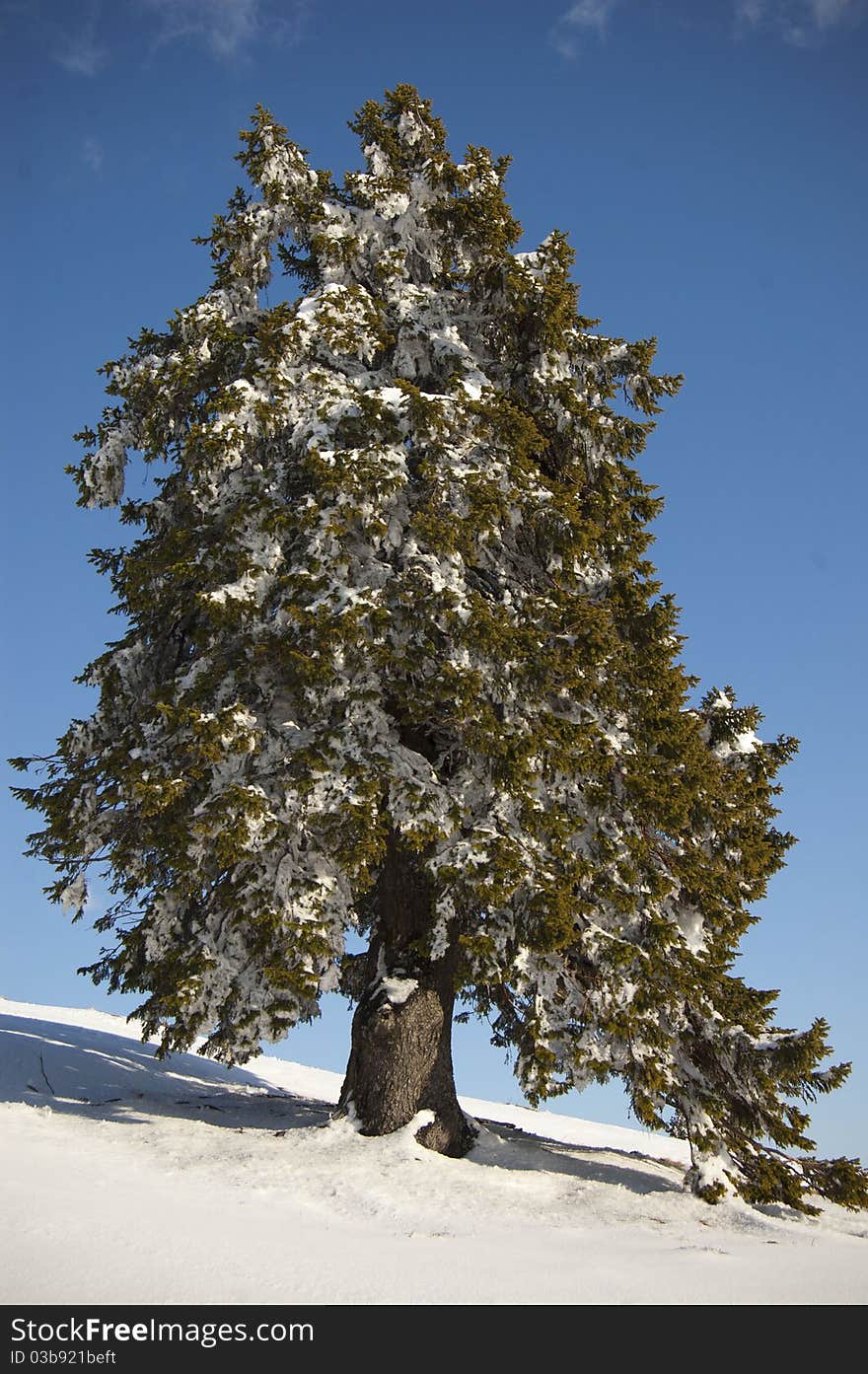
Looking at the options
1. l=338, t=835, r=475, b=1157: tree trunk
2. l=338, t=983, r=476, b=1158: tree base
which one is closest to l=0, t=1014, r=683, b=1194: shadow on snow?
l=338, t=983, r=476, b=1158: tree base

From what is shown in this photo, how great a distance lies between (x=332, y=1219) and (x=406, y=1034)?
3.10 meters

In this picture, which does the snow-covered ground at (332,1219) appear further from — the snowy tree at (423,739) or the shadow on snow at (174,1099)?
the snowy tree at (423,739)

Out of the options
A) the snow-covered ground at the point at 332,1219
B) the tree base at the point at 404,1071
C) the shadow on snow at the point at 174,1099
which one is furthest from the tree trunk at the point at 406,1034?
the shadow on snow at the point at 174,1099

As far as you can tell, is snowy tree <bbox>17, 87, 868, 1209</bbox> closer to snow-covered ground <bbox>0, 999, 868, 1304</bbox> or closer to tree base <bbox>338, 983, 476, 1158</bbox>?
tree base <bbox>338, 983, 476, 1158</bbox>

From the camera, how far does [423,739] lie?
11.2 m

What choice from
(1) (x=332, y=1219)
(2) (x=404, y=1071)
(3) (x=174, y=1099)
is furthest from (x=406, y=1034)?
(3) (x=174, y=1099)

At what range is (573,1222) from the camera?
761cm

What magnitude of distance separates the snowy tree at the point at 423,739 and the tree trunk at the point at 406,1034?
35 mm

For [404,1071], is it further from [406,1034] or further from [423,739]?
[423,739]

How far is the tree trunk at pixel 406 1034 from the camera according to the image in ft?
32.0

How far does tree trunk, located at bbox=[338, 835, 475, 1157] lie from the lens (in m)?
9.77
